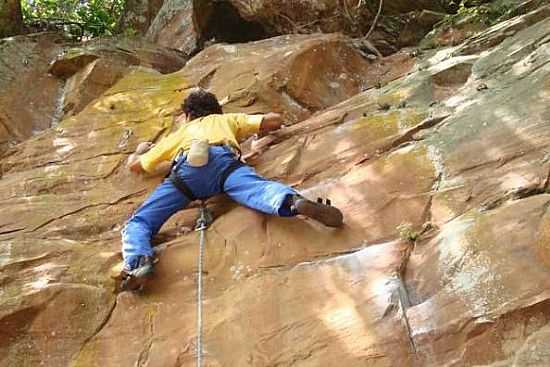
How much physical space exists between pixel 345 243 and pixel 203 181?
1511mm

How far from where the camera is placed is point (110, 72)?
1002 cm

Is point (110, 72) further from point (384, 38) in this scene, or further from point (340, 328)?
point (340, 328)

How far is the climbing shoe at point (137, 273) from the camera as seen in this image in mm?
5574

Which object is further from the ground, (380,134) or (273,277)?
(380,134)

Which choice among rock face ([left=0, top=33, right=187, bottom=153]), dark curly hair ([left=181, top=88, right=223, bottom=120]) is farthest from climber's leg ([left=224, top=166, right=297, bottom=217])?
rock face ([left=0, top=33, right=187, bottom=153])

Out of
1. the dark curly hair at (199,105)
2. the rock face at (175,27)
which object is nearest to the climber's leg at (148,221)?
the dark curly hair at (199,105)

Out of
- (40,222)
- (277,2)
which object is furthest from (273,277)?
(277,2)

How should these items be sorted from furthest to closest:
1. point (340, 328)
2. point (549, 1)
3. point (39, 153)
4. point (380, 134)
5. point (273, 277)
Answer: point (549, 1), point (39, 153), point (380, 134), point (273, 277), point (340, 328)

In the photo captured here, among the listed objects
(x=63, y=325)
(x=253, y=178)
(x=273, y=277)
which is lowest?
(x=63, y=325)

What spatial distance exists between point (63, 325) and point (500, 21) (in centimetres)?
662

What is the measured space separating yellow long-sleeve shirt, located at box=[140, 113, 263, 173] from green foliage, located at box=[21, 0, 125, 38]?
6998 mm

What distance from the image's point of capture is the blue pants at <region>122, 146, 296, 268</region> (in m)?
5.82

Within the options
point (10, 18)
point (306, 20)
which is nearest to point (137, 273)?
point (306, 20)

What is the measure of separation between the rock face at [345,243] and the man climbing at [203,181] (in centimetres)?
21
